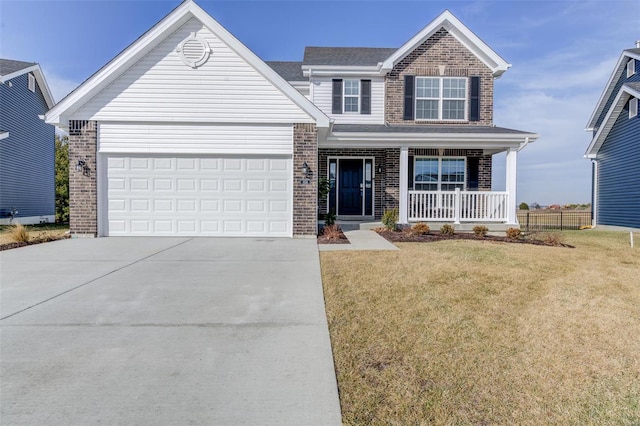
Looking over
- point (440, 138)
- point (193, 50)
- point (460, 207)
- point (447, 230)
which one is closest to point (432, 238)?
point (447, 230)

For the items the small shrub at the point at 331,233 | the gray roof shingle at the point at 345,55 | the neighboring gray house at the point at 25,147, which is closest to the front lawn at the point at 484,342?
the small shrub at the point at 331,233

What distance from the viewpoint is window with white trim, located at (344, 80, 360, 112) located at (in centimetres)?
1466

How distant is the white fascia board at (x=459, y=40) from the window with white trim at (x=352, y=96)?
4.34 feet

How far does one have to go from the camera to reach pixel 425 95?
1416cm

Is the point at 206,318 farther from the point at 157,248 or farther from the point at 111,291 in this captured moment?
the point at 157,248

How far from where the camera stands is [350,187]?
46.4ft

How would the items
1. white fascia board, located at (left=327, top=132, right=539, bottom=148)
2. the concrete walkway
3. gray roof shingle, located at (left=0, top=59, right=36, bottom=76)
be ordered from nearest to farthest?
the concrete walkway < white fascia board, located at (left=327, top=132, right=539, bottom=148) < gray roof shingle, located at (left=0, top=59, right=36, bottom=76)

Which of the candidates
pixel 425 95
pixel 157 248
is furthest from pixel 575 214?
pixel 157 248

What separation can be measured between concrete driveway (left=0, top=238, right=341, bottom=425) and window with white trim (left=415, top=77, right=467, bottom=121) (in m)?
10.1

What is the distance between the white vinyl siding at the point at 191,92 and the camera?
9.92 meters

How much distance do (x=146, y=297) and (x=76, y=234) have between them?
6887 mm

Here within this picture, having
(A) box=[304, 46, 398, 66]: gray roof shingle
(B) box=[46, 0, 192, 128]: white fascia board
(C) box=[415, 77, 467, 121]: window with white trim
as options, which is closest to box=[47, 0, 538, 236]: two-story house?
(B) box=[46, 0, 192, 128]: white fascia board

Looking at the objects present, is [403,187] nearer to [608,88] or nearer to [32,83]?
[608,88]

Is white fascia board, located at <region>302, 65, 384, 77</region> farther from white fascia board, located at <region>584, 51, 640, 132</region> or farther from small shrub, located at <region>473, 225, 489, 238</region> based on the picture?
white fascia board, located at <region>584, 51, 640, 132</region>
